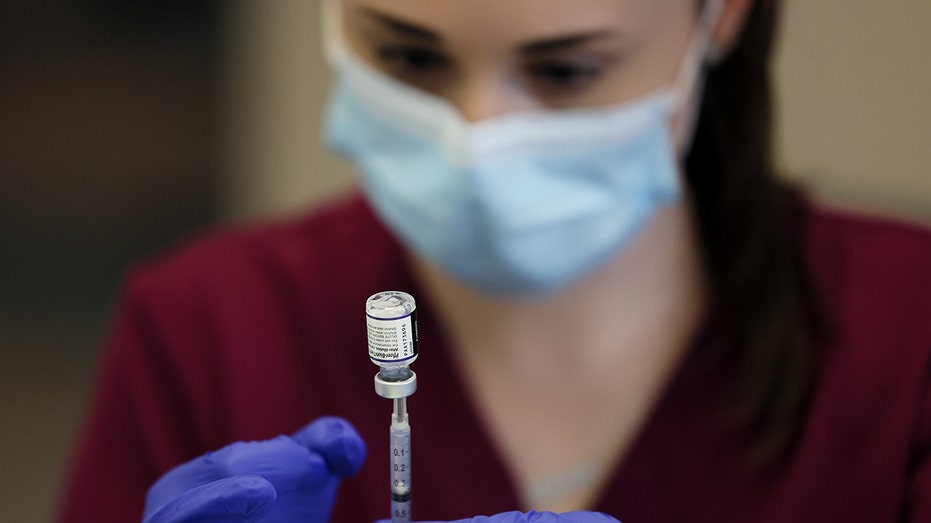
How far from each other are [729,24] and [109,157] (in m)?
1.95

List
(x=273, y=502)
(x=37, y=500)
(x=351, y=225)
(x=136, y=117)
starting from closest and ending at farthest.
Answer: (x=273, y=502) < (x=351, y=225) < (x=37, y=500) < (x=136, y=117)

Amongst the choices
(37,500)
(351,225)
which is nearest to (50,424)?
(37,500)

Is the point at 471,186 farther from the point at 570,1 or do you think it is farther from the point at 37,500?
the point at 37,500

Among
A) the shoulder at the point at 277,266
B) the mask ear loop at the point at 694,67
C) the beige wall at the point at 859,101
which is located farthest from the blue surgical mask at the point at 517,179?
the beige wall at the point at 859,101

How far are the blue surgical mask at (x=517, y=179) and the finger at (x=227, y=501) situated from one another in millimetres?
334

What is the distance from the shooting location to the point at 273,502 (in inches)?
24.4

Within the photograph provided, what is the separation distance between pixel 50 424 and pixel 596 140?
1770 millimetres

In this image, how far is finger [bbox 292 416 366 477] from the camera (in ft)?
2.16

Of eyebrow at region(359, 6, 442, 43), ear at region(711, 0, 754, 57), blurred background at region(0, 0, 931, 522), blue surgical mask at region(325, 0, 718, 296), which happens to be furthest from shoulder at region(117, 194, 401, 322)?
blurred background at region(0, 0, 931, 522)

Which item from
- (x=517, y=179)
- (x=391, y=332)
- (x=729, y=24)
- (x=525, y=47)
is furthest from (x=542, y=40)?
(x=391, y=332)

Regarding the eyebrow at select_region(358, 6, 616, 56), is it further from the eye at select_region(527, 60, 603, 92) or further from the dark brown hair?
the dark brown hair

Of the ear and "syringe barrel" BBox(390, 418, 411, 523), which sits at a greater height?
the ear

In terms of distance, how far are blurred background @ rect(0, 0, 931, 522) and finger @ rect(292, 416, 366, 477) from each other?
58.8 inches

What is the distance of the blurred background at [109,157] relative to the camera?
2.21 meters
